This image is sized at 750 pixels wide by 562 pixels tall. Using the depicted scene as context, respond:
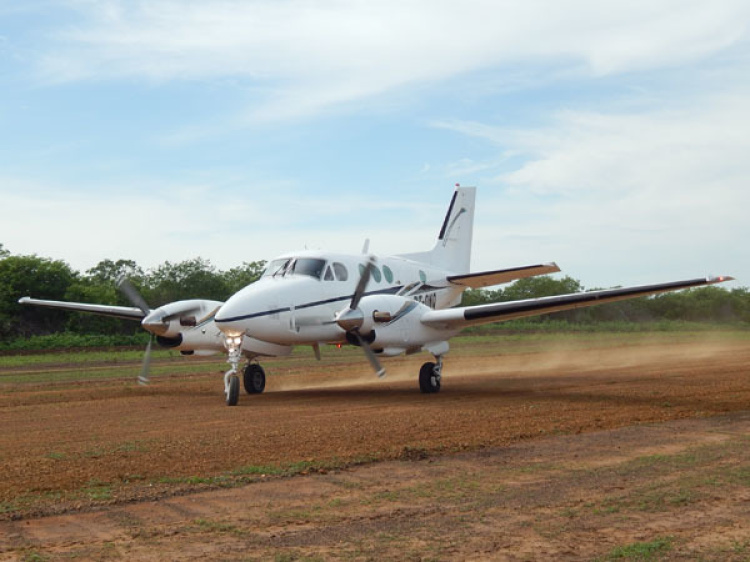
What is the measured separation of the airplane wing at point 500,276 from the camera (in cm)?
1970

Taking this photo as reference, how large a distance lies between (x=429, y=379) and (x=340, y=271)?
131 inches

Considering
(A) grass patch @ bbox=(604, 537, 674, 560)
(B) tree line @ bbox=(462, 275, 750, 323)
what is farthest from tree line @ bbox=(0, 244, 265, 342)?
(A) grass patch @ bbox=(604, 537, 674, 560)

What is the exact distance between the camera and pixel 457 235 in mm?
25219

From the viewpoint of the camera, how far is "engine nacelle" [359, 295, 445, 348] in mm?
18031

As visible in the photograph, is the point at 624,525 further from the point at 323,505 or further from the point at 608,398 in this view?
the point at 608,398

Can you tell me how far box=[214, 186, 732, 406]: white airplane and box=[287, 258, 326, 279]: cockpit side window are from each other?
0.08 ft

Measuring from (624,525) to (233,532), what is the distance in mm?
3265

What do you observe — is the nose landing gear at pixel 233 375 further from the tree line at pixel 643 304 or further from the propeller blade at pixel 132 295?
the tree line at pixel 643 304

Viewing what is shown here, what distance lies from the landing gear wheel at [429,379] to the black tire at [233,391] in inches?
181

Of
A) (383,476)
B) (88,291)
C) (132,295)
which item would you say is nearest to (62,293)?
(88,291)

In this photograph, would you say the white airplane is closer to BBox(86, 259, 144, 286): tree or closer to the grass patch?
the grass patch

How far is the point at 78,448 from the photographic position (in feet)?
35.9

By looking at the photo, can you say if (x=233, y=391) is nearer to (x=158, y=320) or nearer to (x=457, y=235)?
(x=158, y=320)

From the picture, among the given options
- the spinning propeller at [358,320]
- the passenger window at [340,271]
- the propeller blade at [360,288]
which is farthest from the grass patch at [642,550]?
the passenger window at [340,271]
